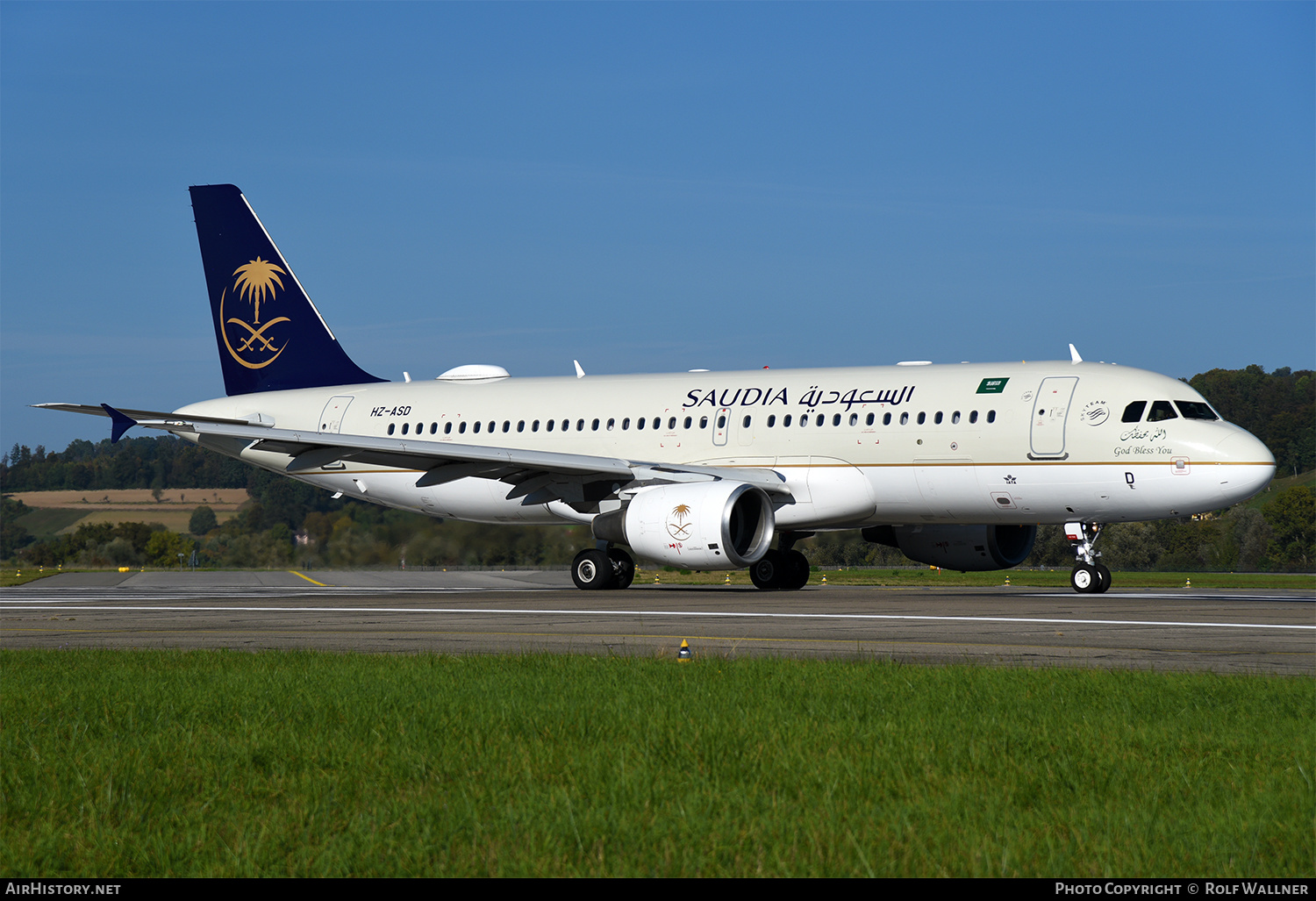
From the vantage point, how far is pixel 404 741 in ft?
21.5

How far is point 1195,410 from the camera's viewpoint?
21469mm

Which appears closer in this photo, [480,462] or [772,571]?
[480,462]

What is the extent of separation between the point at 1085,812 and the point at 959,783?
0.61 metres

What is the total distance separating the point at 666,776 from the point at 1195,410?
18.3 meters

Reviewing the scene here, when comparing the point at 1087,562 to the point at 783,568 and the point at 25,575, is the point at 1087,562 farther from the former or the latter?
the point at 25,575

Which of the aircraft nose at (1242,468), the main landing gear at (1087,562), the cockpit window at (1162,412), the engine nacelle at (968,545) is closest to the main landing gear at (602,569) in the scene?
the engine nacelle at (968,545)

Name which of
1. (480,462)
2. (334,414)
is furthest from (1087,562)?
(334,414)

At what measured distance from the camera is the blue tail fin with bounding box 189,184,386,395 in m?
31.2

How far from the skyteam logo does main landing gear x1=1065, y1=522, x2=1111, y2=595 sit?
62.6ft

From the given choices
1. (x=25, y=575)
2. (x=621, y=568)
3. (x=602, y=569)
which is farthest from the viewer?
(x=25, y=575)

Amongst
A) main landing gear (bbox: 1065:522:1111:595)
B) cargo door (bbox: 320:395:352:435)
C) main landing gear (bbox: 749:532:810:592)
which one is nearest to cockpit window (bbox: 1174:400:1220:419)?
main landing gear (bbox: 1065:522:1111:595)
